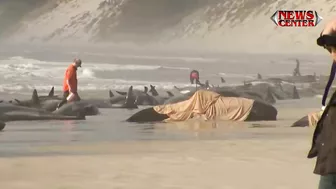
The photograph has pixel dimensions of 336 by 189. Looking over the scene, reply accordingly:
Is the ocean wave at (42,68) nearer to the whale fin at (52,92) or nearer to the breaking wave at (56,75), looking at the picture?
the breaking wave at (56,75)

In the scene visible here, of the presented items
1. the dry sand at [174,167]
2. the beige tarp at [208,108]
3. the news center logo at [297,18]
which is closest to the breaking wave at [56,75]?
the beige tarp at [208,108]

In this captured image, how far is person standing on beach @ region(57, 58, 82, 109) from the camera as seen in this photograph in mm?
4773

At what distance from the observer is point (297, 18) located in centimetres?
500

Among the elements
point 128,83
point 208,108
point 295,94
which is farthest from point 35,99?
point 295,94

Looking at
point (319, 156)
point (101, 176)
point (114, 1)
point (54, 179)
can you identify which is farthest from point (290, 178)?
point (114, 1)

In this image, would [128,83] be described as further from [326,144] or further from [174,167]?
[326,144]

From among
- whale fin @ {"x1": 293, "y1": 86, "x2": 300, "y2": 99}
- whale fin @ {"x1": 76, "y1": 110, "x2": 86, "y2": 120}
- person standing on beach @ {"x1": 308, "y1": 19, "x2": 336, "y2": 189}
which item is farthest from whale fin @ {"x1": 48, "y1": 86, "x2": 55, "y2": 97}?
person standing on beach @ {"x1": 308, "y1": 19, "x2": 336, "y2": 189}

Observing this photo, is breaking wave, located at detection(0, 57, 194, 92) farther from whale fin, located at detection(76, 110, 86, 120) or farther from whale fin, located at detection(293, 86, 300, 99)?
whale fin, located at detection(293, 86, 300, 99)

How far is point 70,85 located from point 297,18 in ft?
7.12

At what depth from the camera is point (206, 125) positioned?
4.84 meters

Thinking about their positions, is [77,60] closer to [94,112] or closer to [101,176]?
[94,112]

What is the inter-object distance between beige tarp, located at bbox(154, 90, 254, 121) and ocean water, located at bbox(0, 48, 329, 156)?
8 cm

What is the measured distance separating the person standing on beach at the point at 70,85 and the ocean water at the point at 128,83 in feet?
0.15

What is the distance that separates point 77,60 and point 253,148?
176 cm
